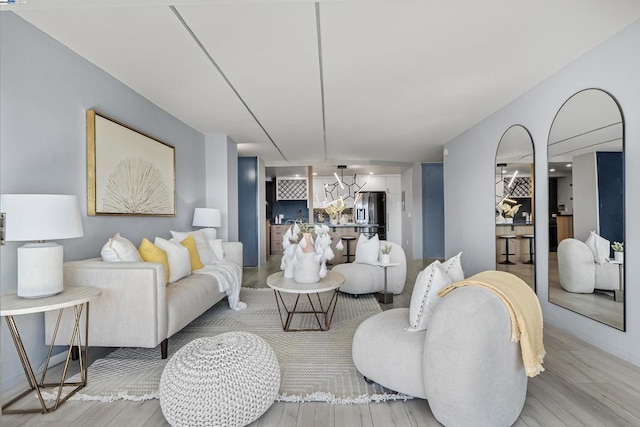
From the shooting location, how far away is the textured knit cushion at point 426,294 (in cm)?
186

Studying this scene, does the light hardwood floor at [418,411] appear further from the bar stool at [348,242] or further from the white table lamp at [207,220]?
the bar stool at [348,242]

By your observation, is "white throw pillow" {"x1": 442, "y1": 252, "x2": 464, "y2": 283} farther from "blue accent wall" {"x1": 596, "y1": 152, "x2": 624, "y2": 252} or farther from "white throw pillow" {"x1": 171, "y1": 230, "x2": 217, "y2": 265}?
"white throw pillow" {"x1": 171, "y1": 230, "x2": 217, "y2": 265}

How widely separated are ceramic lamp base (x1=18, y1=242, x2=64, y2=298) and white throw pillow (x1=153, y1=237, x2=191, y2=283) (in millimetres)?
1181

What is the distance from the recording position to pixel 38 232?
6.32 ft

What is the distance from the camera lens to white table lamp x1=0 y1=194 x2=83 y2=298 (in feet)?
6.19

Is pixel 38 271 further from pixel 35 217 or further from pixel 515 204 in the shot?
pixel 515 204

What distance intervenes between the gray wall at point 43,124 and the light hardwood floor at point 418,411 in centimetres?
75

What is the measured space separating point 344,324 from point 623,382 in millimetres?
2105

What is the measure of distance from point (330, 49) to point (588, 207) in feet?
8.36

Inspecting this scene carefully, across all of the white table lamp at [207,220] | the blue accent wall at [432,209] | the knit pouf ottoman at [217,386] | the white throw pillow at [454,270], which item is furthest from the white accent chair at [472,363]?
the blue accent wall at [432,209]

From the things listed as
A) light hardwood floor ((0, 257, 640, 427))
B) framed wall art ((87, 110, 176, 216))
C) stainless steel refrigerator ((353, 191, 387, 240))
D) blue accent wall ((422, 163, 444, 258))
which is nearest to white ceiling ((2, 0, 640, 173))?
framed wall art ((87, 110, 176, 216))

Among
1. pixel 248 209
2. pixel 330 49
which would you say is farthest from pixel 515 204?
pixel 248 209

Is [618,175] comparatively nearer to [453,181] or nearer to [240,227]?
[453,181]

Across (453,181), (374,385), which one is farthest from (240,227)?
(374,385)
